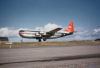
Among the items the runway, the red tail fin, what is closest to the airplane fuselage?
the red tail fin

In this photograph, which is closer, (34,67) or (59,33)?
(34,67)

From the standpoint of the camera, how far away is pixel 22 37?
4591 cm

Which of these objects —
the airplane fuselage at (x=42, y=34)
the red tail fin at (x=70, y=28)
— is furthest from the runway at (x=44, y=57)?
the red tail fin at (x=70, y=28)

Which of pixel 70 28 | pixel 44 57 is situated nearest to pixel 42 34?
pixel 70 28

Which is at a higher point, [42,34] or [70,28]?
[70,28]

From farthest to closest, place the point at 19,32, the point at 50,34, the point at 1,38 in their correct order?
the point at 1,38 < the point at 50,34 < the point at 19,32

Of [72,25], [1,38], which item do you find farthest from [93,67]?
[1,38]

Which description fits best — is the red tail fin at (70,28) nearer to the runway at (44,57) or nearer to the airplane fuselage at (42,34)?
the airplane fuselage at (42,34)

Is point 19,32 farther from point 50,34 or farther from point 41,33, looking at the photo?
point 50,34

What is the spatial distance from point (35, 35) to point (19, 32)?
6820mm

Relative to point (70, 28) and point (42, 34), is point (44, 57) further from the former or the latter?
point (70, 28)

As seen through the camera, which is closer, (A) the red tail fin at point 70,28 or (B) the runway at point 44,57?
(B) the runway at point 44,57

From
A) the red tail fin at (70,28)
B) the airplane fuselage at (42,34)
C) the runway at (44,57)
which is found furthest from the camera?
the red tail fin at (70,28)

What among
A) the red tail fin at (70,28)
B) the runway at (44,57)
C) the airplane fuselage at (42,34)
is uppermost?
the red tail fin at (70,28)
